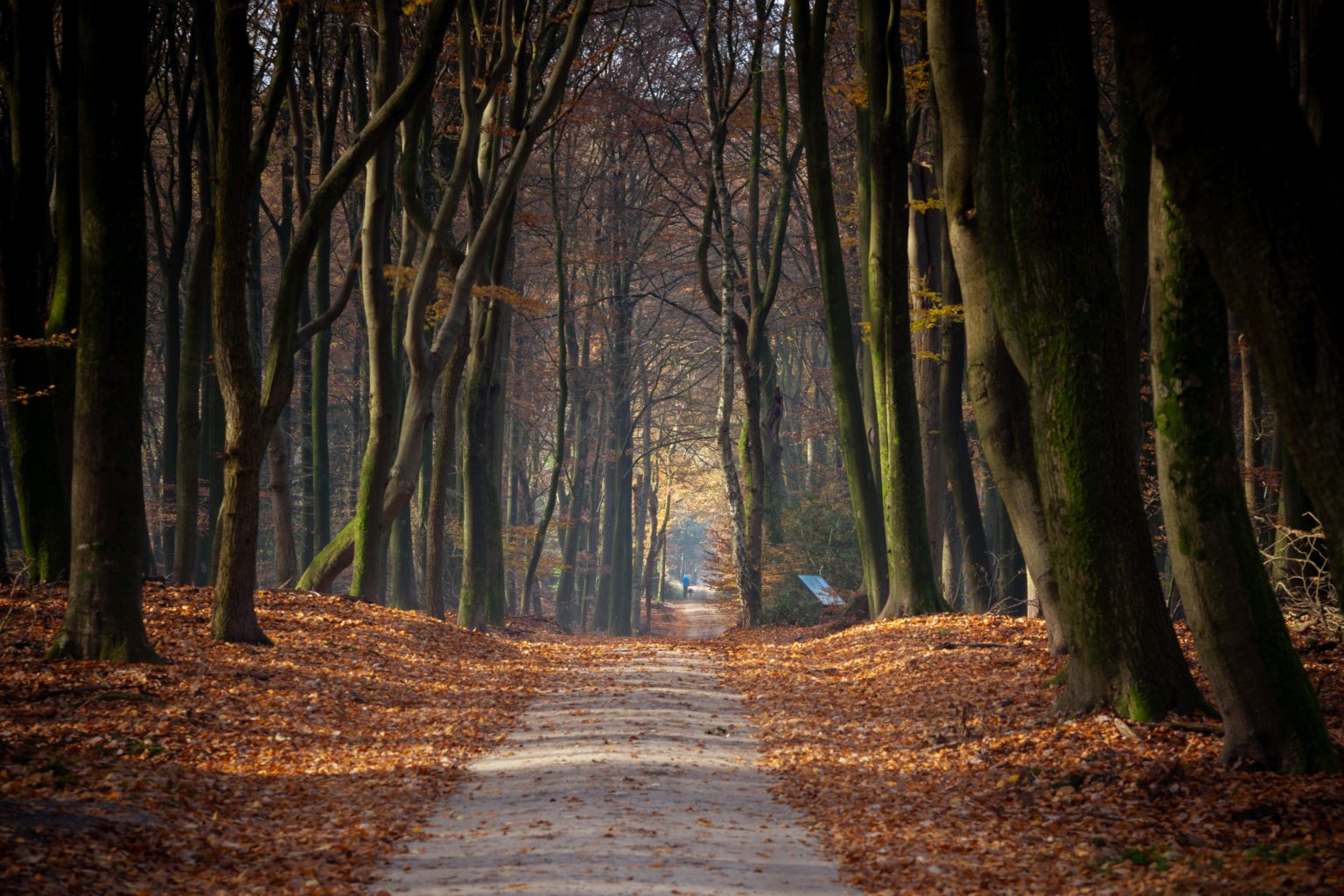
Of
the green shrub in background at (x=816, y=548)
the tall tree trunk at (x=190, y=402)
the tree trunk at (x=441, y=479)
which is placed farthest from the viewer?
the green shrub in background at (x=816, y=548)

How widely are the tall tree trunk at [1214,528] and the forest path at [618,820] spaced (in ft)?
8.77

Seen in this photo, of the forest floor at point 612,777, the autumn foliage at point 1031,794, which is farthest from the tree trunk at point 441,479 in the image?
Answer: the autumn foliage at point 1031,794

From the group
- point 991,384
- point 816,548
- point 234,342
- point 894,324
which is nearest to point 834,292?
point 894,324

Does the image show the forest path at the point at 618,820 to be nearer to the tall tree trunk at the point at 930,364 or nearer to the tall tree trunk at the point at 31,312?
the tall tree trunk at the point at 31,312

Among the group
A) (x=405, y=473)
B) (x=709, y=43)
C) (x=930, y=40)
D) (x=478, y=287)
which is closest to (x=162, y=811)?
(x=930, y=40)

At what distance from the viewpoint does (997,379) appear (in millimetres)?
9656

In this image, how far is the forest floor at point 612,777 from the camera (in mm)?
5160

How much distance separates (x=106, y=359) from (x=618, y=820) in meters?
5.93

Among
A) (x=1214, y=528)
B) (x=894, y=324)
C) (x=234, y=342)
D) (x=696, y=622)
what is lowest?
(x=696, y=622)

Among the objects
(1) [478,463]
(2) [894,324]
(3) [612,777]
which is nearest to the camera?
(3) [612,777]

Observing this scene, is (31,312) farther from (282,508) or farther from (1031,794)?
(1031,794)

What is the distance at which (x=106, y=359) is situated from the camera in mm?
9078

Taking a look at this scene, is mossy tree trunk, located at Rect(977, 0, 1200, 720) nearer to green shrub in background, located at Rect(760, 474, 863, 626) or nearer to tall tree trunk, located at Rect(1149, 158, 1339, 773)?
tall tree trunk, located at Rect(1149, 158, 1339, 773)

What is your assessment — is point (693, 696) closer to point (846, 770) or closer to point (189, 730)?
point (846, 770)
